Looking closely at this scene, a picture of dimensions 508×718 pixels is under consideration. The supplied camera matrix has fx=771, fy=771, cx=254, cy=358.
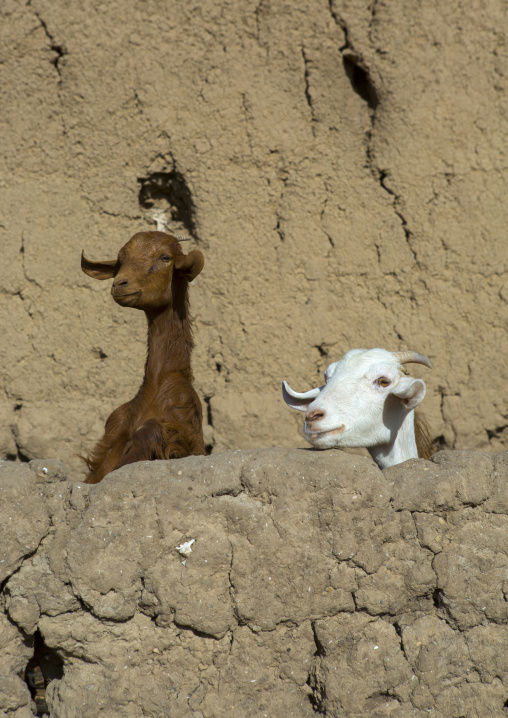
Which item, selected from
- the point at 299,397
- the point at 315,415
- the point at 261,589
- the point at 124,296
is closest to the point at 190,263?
the point at 124,296

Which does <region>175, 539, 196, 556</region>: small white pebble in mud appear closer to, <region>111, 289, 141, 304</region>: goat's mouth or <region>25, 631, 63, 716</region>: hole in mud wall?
<region>25, 631, 63, 716</region>: hole in mud wall

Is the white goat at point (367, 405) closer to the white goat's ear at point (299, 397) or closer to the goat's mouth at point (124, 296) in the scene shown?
the white goat's ear at point (299, 397)

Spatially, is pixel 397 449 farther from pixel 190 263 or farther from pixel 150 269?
pixel 150 269

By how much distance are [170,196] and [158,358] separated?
1.93m

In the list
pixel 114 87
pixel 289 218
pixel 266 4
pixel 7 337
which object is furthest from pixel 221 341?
pixel 266 4

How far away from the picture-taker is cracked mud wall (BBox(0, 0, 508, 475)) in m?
5.31

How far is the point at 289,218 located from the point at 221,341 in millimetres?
995

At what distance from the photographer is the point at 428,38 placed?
541 centimetres

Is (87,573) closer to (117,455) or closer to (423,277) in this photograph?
(117,455)

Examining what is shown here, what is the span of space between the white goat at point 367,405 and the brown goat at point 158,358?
619mm

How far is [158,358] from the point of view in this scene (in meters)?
4.12

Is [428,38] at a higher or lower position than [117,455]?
higher

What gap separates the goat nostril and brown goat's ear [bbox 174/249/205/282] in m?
1.11

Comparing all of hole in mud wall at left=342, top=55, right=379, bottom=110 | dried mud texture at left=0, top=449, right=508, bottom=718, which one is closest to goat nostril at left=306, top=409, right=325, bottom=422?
dried mud texture at left=0, top=449, right=508, bottom=718
